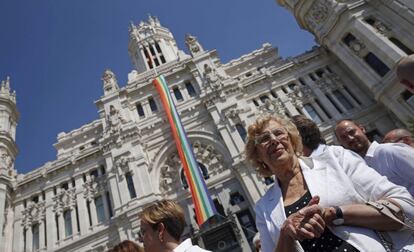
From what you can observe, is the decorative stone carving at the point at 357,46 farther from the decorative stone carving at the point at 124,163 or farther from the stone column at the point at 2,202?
the stone column at the point at 2,202

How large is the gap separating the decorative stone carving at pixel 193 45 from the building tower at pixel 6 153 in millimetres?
16727

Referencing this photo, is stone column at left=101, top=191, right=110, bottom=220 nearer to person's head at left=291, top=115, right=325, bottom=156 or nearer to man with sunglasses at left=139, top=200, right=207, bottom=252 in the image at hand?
man with sunglasses at left=139, top=200, right=207, bottom=252

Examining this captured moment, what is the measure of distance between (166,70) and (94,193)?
12.8m

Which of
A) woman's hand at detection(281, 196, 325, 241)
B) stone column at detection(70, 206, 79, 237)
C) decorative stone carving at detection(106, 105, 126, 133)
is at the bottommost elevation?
woman's hand at detection(281, 196, 325, 241)

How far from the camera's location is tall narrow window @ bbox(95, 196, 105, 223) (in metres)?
19.8

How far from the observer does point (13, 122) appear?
88.0 feet

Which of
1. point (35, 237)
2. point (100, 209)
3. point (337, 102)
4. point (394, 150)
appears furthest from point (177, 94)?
point (394, 150)

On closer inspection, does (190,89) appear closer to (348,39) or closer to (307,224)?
(348,39)

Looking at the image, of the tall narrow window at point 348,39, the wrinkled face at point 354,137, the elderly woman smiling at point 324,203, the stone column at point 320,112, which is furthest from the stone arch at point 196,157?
the elderly woman smiling at point 324,203

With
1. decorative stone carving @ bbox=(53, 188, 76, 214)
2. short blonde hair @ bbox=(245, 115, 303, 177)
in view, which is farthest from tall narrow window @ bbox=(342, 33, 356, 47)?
decorative stone carving @ bbox=(53, 188, 76, 214)

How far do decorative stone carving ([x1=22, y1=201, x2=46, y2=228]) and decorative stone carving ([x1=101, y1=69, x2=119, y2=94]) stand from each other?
1024 centimetres

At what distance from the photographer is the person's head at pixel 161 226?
3.07m

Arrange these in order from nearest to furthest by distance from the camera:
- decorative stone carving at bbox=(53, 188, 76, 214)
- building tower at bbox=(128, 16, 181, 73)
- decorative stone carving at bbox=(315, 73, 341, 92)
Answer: decorative stone carving at bbox=(53, 188, 76, 214), decorative stone carving at bbox=(315, 73, 341, 92), building tower at bbox=(128, 16, 181, 73)

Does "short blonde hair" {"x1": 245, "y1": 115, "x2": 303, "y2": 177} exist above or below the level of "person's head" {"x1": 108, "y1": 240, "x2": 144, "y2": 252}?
above
